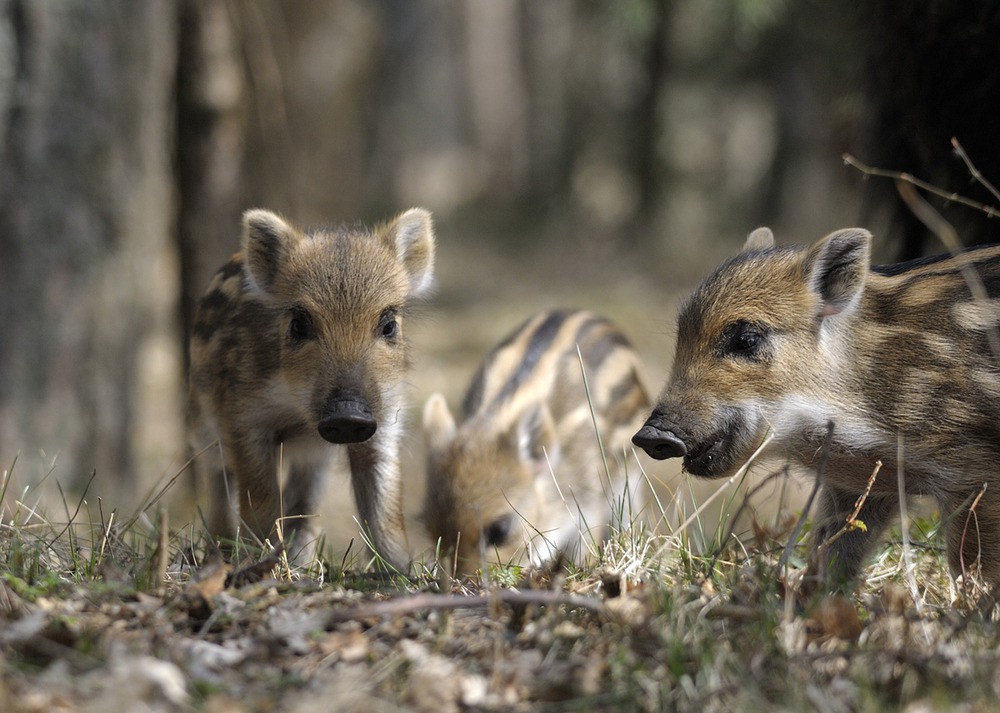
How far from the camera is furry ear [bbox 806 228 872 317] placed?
13.0 feet

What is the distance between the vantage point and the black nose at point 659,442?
3.79 m

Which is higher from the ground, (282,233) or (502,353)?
(282,233)

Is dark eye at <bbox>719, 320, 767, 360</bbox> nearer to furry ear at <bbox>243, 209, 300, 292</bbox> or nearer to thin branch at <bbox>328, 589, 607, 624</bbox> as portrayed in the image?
thin branch at <bbox>328, 589, 607, 624</bbox>

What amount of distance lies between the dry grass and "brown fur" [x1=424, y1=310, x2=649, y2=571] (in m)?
2.34

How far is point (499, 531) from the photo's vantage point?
5.82 m

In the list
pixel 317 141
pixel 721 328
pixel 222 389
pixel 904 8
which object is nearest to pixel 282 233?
pixel 222 389

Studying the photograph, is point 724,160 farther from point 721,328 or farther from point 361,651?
point 361,651

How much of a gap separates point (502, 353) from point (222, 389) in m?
2.13

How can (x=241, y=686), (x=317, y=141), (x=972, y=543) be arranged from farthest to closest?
(x=317, y=141)
(x=972, y=543)
(x=241, y=686)

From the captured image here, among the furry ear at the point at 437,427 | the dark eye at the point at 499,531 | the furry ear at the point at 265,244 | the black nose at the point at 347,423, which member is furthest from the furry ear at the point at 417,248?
the dark eye at the point at 499,531

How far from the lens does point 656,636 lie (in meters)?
2.79

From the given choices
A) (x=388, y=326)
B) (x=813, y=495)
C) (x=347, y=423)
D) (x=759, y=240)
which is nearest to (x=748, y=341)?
(x=759, y=240)

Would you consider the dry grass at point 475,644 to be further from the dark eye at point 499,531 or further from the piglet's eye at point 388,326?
the dark eye at point 499,531

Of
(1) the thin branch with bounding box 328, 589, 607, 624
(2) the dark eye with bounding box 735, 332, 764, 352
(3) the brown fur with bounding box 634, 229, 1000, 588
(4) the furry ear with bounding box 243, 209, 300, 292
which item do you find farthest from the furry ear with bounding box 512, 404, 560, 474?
(1) the thin branch with bounding box 328, 589, 607, 624
